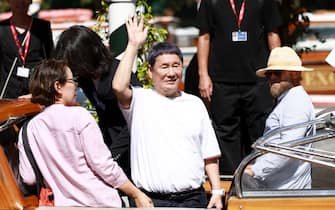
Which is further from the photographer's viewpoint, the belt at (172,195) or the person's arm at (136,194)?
the belt at (172,195)

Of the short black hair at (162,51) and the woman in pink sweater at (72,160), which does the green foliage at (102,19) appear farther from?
the woman in pink sweater at (72,160)

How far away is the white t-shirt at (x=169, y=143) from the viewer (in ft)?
16.6

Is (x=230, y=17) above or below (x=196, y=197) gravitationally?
above

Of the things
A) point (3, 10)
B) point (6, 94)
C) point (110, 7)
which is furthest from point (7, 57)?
point (3, 10)

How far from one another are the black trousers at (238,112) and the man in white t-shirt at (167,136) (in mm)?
1659

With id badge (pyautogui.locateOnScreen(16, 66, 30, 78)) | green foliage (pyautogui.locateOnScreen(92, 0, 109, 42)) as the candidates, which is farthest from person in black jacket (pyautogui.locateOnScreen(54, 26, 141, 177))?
green foliage (pyautogui.locateOnScreen(92, 0, 109, 42))

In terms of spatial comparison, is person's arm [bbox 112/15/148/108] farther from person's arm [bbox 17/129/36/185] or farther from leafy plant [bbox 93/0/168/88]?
leafy plant [bbox 93/0/168/88]

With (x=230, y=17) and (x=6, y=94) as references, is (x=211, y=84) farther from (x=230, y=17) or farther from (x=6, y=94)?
(x=6, y=94)

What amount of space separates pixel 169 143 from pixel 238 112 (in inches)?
76.6

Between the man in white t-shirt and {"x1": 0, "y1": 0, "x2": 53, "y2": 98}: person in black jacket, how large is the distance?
2.06 m

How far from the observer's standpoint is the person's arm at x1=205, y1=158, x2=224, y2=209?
5.07m

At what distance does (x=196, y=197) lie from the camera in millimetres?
5129

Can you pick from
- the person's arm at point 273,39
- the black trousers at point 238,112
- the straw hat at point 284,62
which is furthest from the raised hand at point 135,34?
the person's arm at point 273,39

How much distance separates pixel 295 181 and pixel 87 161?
112cm
